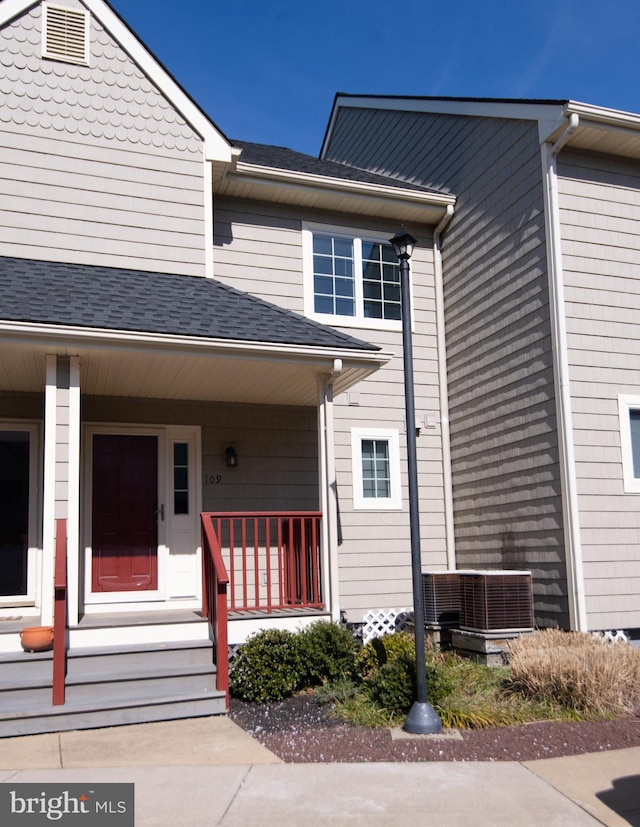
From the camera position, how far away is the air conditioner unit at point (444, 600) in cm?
869

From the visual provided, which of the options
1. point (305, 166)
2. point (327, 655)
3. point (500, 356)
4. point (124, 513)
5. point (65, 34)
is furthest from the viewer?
point (305, 166)

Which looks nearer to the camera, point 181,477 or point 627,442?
point 627,442

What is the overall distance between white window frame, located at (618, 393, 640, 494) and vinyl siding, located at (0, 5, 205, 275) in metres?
5.09

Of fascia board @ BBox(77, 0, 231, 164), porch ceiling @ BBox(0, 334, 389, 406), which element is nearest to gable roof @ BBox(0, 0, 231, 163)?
fascia board @ BBox(77, 0, 231, 164)

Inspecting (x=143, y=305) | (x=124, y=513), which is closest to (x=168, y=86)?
(x=143, y=305)

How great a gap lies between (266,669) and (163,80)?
22.7 feet

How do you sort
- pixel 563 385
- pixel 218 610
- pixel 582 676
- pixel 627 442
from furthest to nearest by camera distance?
pixel 627 442 → pixel 563 385 → pixel 218 610 → pixel 582 676

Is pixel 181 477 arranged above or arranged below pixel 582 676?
above

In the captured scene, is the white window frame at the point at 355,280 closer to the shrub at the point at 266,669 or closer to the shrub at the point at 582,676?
the shrub at the point at 266,669

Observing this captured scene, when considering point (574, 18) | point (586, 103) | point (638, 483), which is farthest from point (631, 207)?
point (574, 18)

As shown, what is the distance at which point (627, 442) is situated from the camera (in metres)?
8.66

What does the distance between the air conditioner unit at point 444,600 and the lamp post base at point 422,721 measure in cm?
269

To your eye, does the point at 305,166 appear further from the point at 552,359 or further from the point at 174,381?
the point at 552,359

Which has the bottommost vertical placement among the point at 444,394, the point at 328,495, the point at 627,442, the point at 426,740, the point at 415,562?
the point at 426,740
